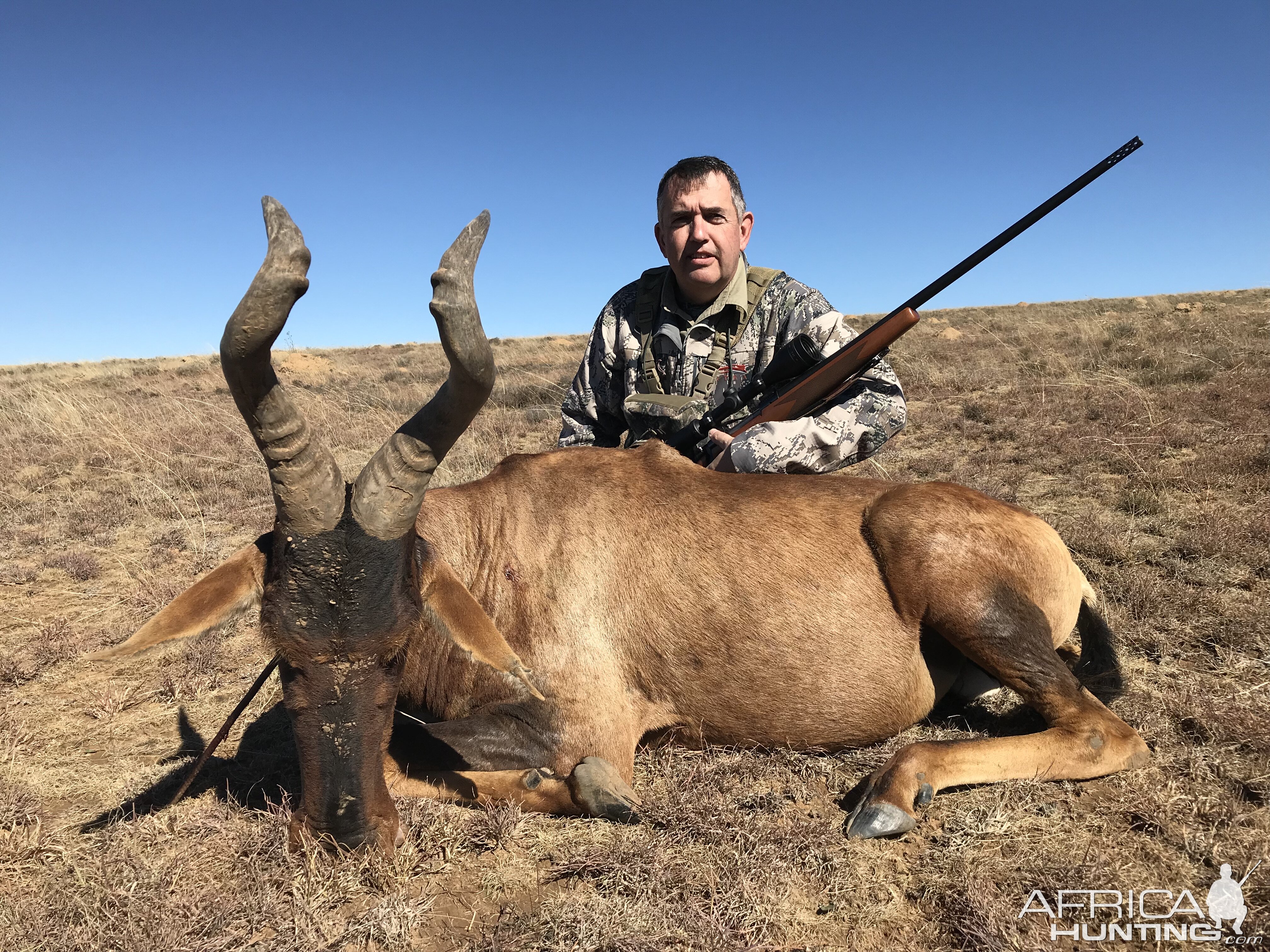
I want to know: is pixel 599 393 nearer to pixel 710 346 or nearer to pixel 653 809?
pixel 710 346

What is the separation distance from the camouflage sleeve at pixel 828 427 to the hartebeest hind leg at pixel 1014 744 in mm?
1591

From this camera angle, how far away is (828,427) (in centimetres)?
515

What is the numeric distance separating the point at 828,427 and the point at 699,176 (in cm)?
194

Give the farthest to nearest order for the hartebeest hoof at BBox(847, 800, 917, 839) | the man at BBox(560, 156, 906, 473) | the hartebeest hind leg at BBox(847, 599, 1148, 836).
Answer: the man at BBox(560, 156, 906, 473) → the hartebeest hind leg at BBox(847, 599, 1148, 836) → the hartebeest hoof at BBox(847, 800, 917, 839)

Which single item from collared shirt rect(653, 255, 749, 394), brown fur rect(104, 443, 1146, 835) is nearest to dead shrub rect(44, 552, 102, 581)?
brown fur rect(104, 443, 1146, 835)

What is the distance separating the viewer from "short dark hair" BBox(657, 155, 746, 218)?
17.8 feet

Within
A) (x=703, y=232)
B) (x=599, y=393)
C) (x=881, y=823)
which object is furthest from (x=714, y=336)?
(x=881, y=823)

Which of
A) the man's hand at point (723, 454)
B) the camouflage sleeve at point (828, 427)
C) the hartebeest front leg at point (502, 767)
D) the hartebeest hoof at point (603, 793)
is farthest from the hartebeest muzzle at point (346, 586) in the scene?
the camouflage sleeve at point (828, 427)

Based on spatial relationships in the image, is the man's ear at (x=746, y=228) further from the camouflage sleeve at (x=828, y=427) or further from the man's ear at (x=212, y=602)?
the man's ear at (x=212, y=602)

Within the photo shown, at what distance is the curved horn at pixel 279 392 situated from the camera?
2.40 m

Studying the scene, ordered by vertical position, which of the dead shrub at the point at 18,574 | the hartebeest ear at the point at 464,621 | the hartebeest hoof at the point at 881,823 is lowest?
the hartebeest hoof at the point at 881,823

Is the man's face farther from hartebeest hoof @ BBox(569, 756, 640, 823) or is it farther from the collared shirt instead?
hartebeest hoof @ BBox(569, 756, 640, 823)

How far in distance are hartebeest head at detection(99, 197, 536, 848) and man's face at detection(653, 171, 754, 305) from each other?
290 centimetres

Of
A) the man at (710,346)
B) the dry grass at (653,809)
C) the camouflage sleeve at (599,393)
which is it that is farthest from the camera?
the camouflage sleeve at (599,393)
